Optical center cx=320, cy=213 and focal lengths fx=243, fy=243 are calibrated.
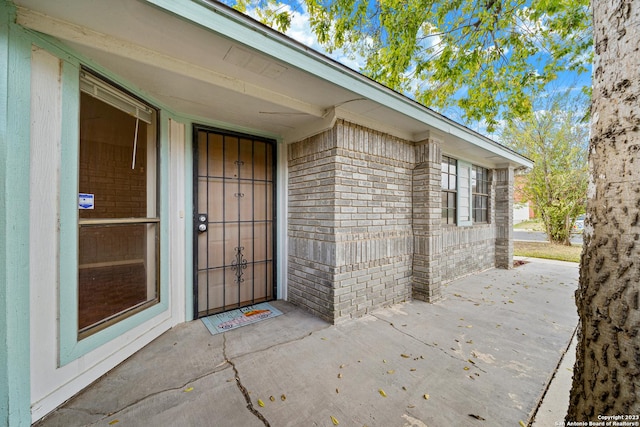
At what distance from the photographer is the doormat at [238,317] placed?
2832mm

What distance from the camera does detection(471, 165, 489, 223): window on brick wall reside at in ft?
18.9

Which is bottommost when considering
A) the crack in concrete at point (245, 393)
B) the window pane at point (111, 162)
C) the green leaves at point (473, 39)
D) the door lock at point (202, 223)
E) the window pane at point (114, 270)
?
the crack in concrete at point (245, 393)

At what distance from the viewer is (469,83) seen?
16.4 ft

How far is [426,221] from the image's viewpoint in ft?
12.0

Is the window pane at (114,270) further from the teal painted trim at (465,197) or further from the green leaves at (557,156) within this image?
the green leaves at (557,156)

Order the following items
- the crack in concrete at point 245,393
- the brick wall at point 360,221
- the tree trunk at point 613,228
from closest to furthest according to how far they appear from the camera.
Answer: the tree trunk at point 613,228, the crack in concrete at point 245,393, the brick wall at point 360,221

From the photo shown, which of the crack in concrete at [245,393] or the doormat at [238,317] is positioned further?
the doormat at [238,317]

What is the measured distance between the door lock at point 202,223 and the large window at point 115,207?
1.68ft

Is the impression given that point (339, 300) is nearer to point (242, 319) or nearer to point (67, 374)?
point (242, 319)

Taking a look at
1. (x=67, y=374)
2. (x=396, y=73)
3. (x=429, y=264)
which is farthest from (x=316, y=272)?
(x=396, y=73)

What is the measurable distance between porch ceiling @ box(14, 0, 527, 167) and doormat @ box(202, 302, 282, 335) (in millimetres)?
2417

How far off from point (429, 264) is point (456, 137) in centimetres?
207

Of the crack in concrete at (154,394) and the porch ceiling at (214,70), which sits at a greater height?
the porch ceiling at (214,70)

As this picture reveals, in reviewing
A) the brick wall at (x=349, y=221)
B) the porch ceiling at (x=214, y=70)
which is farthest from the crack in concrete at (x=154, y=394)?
the porch ceiling at (x=214, y=70)
